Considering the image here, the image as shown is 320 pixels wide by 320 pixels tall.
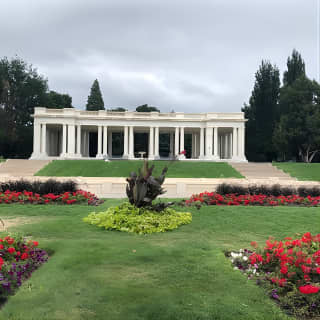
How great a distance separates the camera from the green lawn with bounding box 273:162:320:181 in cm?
3206

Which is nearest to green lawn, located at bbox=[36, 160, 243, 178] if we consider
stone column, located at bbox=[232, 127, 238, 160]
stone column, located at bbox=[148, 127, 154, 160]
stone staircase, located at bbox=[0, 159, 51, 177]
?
stone staircase, located at bbox=[0, 159, 51, 177]

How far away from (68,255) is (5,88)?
2169 inches

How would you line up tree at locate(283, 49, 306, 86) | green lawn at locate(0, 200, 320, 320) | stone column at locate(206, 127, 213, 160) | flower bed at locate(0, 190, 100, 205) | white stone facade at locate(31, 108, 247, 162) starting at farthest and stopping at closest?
1. tree at locate(283, 49, 306, 86)
2. stone column at locate(206, 127, 213, 160)
3. white stone facade at locate(31, 108, 247, 162)
4. flower bed at locate(0, 190, 100, 205)
5. green lawn at locate(0, 200, 320, 320)

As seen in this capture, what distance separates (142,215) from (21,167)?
31.2m

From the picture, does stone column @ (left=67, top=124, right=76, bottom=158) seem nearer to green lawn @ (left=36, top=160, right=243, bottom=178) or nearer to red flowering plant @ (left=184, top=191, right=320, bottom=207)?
green lawn @ (left=36, top=160, right=243, bottom=178)

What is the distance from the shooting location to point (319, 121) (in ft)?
149

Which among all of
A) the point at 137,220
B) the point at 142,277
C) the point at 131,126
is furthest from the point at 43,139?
the point at 142,277

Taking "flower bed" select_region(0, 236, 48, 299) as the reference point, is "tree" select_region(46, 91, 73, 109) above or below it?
above

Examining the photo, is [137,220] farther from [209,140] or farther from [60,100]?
[60,100]

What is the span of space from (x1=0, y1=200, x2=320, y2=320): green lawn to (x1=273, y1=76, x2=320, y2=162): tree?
41981mm

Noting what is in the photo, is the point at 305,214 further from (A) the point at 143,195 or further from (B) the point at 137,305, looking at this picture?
(B) the point at 137,305

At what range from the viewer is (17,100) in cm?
5516

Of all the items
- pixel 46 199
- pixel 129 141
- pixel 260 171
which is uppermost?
pixel 129 141

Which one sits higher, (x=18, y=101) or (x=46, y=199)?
(x=18, y=101)
